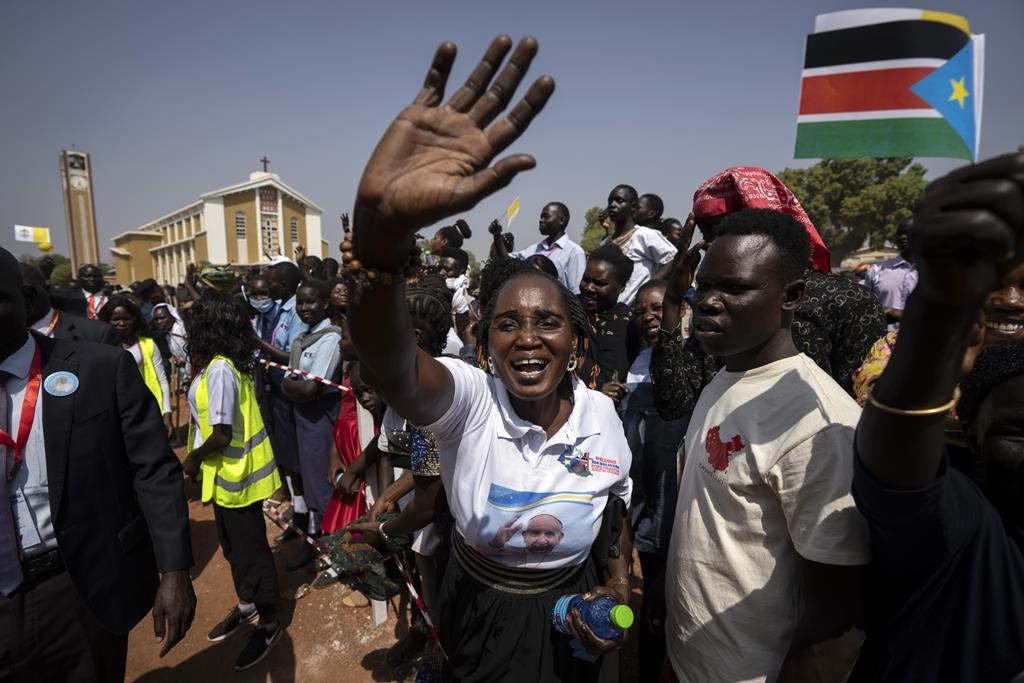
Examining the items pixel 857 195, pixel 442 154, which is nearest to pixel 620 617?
pixel 442 154

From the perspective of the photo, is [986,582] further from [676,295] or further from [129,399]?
[129,399]

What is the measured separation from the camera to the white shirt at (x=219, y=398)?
320cm

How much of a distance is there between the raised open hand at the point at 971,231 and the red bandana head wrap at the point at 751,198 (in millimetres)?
1426

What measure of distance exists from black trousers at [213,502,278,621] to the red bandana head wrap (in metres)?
3.43

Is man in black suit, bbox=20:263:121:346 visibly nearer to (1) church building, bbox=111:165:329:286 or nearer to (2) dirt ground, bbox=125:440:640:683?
(2) dirt ground, bbox=125:440:640:683

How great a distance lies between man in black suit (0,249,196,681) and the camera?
1.86 m

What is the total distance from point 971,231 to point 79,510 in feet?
9.30

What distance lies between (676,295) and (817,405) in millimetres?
1450

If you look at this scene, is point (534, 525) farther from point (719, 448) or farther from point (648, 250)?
point (648, 250)

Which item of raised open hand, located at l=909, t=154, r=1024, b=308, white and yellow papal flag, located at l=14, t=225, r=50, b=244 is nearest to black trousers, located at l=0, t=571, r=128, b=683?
raised open hand, located at l=909, t=154, r=1024, b=308

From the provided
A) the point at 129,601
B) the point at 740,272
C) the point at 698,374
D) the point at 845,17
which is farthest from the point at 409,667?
the point at 845,17

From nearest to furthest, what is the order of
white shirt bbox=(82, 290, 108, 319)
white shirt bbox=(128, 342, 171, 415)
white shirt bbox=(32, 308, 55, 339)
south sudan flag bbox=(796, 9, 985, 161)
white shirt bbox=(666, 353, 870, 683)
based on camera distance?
white shirt bbox=(666, 353, 870, 683) < south sudan flag bbox=(796, 9, 985, 161) < white shirt bbox=(32, 308, 55, 339) < white shirt bbox=(128, 342, 171, 415) < white shirt bbox=(82, 290, 108, 319)

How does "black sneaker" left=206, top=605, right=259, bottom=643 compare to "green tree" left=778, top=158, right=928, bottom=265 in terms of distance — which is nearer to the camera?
"black sneaker" left=206, top=605, right=259, bottom=643

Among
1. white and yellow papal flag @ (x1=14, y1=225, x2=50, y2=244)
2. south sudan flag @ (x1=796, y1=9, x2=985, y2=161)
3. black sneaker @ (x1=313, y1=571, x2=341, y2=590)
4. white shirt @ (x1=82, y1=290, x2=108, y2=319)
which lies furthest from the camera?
white and yellow papal flag @ (x1=14, y1=225, x2=50, y2=244)
